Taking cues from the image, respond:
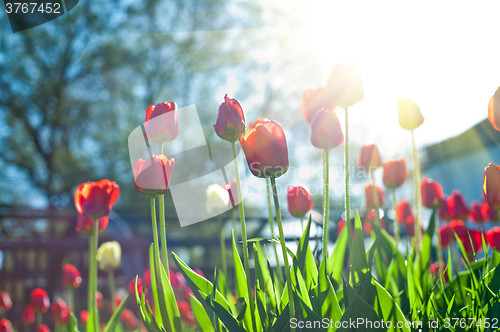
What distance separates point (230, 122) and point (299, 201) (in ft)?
1.33

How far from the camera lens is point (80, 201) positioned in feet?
3.21

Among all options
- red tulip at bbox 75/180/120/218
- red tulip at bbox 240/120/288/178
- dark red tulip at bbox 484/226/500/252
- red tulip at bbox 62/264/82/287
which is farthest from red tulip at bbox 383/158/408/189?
red tulip at bbox 62/264/82/287

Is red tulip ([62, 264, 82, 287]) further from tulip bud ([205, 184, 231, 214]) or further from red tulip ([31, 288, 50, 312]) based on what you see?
tulip bud ([205, 184, 231, 214])

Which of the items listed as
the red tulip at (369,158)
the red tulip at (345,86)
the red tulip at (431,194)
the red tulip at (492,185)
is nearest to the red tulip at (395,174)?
the red tulip at (369,158)

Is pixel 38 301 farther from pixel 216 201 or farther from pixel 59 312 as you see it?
pixel 216 201

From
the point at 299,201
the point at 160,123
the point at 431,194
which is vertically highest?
the point at 160,123

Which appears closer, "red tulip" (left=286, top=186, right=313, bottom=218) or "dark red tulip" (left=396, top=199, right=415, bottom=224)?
"red tulip" (left=286, top=186, right=313, bottom=218)

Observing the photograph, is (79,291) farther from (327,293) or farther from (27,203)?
(27,203)

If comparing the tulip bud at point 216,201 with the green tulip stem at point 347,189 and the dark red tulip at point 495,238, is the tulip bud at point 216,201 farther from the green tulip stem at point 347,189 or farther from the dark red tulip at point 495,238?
the dark red tulip at point 495,238

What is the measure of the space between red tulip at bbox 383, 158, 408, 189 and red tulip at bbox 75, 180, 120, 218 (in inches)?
40.2

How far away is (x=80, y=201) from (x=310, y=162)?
8.49 meters

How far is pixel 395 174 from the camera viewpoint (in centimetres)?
139

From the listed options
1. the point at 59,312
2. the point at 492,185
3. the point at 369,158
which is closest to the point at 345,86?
the point at 492,185

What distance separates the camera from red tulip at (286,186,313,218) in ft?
3.34
